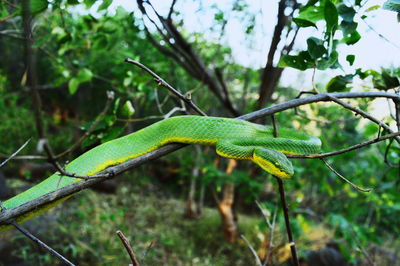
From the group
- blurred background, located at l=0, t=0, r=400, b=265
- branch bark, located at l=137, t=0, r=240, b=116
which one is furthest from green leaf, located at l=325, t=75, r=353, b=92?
branch bark, located at l=137, t=0, r=240, b=116

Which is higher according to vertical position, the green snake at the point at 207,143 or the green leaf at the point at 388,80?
the green leaf at the point at 388,80

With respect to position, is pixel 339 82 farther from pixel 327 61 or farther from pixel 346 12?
pixel 346 12

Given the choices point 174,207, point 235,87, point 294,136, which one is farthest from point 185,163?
point 294,136

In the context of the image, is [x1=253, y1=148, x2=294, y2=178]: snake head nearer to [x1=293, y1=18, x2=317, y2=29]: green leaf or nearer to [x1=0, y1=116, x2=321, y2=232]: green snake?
[x1=0, y1=116, x2=321, y2=232]: green snake

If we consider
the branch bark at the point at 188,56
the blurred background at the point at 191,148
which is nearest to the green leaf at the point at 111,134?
the blurred background at the point at 191,148

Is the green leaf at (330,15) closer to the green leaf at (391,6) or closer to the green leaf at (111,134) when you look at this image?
the green leaf at (391,6)

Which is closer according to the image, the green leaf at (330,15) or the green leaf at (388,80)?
the green leaf at (330,15)

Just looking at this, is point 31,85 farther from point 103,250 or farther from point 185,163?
point 185,163

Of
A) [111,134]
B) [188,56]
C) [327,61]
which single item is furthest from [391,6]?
[188,56]
